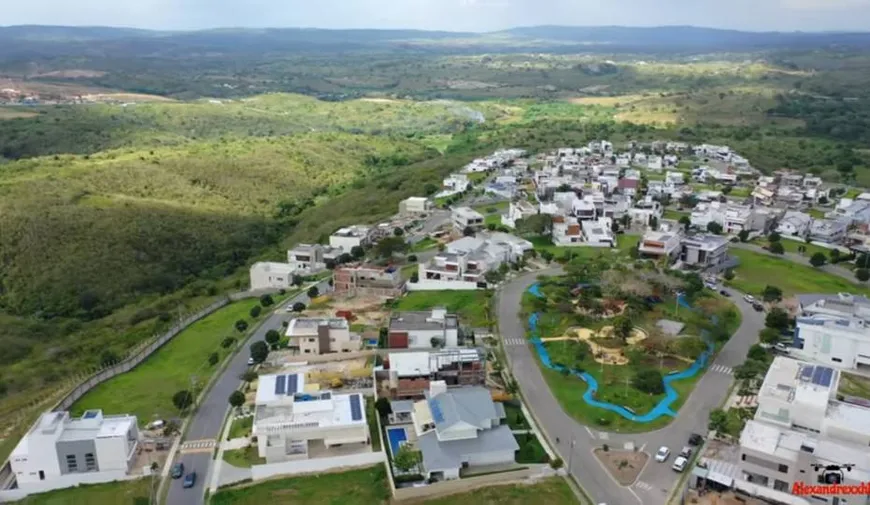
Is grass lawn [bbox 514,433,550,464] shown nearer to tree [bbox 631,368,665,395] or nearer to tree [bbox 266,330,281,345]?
tree [bbox 631,368,665,395]

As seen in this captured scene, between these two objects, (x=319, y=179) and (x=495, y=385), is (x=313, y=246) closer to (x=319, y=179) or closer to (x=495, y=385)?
(x=495, y=385)

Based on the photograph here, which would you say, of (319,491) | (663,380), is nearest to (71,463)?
(319,491)

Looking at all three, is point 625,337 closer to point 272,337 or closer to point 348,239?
point 272,337

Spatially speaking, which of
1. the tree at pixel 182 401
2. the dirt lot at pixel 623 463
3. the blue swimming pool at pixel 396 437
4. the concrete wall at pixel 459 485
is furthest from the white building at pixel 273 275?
the dirt lot at pixel 623 463

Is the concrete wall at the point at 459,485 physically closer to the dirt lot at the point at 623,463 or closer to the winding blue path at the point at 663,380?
the dirt lot at the point at 623,463

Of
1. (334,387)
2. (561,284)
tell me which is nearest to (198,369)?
(334,387)

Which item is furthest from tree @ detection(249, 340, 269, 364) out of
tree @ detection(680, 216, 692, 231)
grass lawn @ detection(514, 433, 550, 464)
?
tree @ detection(680, 216, 692, 231)
